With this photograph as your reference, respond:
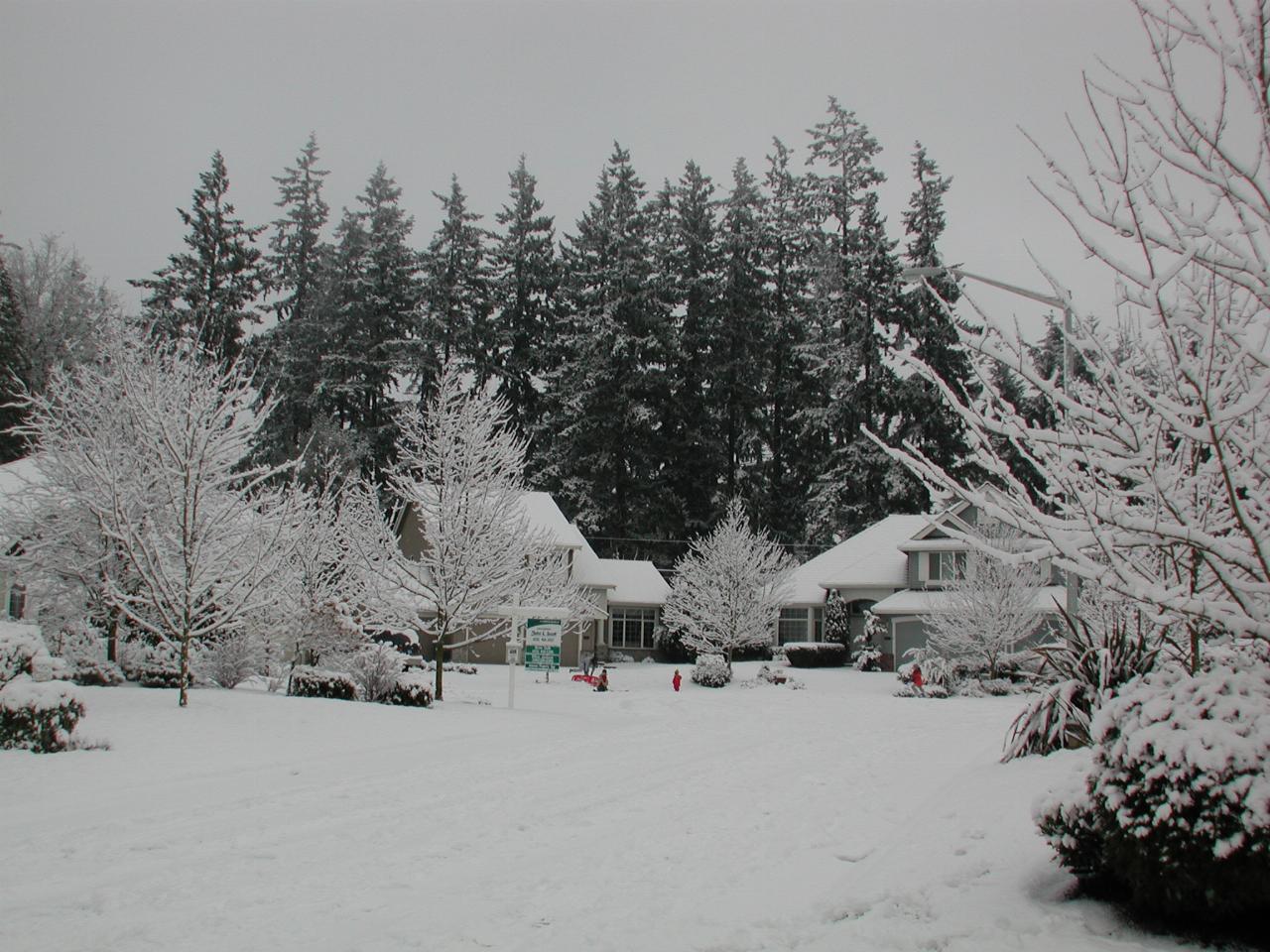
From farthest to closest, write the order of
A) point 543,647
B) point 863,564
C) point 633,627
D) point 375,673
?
point 633,627
point 863,564
point 543,647
point 375,673

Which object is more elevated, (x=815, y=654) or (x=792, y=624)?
(x=792, y=624)

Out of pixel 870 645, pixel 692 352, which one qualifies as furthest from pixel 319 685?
pixel 692 352

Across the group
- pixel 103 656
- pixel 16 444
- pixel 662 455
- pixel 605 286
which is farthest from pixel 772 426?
pixel 103 656

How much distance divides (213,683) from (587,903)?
50.3ft

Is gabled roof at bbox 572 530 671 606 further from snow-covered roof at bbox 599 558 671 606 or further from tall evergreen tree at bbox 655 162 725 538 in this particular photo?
tall evergreen tree at bbox 655 162 725 538

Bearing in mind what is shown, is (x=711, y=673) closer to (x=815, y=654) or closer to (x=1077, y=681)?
(x=815, y=654)

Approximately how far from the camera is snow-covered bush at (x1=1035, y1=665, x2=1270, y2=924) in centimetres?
450

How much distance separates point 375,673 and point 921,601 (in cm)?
2692

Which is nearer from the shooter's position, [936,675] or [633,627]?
[936,675]

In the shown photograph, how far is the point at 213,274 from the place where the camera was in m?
51.6

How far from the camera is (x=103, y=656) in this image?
839 inches

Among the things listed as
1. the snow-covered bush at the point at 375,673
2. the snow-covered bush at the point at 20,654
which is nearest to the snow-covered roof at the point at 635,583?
the snow-covered bush at the point at 375,673

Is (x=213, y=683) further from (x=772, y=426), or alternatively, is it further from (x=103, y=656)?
(x=772, y=426)

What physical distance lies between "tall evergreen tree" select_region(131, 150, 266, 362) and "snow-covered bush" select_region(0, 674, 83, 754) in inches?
1614
